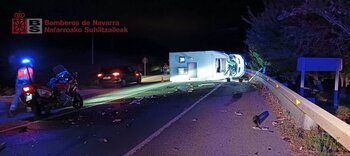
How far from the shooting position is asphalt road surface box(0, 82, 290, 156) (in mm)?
8523

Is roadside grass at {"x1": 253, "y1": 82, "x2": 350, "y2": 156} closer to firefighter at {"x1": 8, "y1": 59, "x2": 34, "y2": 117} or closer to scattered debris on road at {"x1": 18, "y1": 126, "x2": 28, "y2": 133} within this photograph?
scattered debris on road at {"x1": 18, "y1": 126, "x2": 28, "y2": 133}

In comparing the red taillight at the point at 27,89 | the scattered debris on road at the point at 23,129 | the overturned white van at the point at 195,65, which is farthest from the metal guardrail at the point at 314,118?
the overturned white van at the point at 195,65

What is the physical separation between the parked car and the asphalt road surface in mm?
15907

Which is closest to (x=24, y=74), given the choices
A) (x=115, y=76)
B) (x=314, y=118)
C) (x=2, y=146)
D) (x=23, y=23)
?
(x=2, y=146)

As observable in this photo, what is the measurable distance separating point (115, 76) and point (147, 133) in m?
21.6

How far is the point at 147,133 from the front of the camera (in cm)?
1037

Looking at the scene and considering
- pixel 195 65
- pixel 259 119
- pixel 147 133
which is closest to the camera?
pixel 147 133

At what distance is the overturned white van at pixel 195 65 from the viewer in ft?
110

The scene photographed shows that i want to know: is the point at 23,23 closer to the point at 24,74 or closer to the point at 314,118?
the point at 24,74

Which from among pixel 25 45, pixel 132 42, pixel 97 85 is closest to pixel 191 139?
pixel 97 85

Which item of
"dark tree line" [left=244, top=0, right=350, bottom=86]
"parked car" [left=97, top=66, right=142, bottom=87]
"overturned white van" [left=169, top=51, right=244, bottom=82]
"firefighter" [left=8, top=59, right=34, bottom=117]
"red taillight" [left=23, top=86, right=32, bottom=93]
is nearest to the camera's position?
"dark tree line" [left=244, top=0, right=350, bottom=86]

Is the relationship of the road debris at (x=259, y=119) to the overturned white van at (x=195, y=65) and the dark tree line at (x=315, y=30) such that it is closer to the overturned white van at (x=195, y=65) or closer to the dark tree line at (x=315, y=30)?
the dark tree line at (x=315, y=30)

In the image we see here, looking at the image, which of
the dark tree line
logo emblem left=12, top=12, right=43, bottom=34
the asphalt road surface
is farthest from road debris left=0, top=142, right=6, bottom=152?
logo emblem left=12, top=12, right=43, bottom=34

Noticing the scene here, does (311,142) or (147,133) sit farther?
(147,133)
